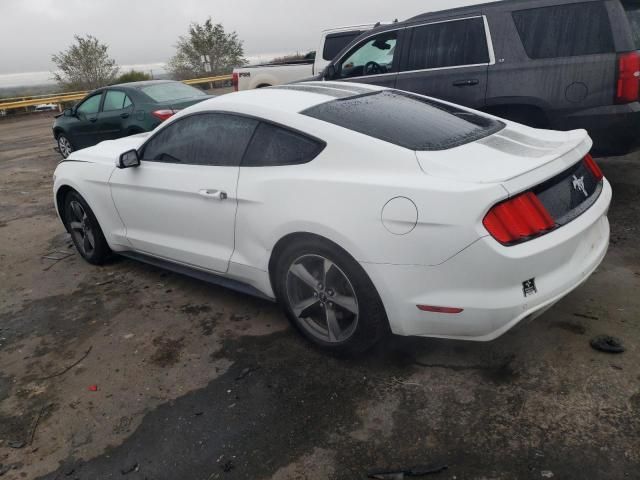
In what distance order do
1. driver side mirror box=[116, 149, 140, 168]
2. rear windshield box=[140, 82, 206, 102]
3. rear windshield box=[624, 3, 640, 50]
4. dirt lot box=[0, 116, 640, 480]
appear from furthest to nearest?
rear windshield box=[140, 82, 206, 102]
rear windshield box=[624, 3, 640, 50]
driver side mirror box=[116, 149, 140, 168]
dirt lot box=[0, 116, 640, 480]

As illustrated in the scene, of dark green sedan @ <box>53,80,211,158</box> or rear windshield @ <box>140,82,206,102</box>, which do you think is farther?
rear windshield @ <box>140,82,206,102</box>

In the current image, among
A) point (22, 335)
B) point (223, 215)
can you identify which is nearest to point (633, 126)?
point (223, 215)

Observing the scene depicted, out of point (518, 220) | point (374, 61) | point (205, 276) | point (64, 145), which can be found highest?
point (374, 61)

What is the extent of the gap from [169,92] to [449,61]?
5529 millimetres

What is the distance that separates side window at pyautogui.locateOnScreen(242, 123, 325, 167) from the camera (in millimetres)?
3057

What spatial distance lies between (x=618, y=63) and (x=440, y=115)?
2.34m

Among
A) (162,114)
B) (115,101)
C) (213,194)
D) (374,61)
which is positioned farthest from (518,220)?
(115,101)

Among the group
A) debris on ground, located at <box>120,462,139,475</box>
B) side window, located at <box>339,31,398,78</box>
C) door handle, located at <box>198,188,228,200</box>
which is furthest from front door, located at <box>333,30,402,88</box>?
debris on ground, located at <box>120,462,139,475</box>

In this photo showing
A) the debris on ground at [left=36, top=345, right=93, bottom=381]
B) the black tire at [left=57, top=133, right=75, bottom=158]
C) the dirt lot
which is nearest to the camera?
the dirt lot

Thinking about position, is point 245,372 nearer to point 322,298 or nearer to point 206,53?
point 322,298

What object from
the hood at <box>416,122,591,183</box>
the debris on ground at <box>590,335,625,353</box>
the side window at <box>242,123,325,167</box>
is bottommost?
the debris on ground at <box>590,335,625,353</box>

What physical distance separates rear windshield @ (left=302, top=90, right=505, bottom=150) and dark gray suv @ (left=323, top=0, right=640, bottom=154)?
1867 mm

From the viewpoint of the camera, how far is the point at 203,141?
3674 millimetres

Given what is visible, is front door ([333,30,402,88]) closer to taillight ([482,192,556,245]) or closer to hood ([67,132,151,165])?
hood ([67,132,151,165])
